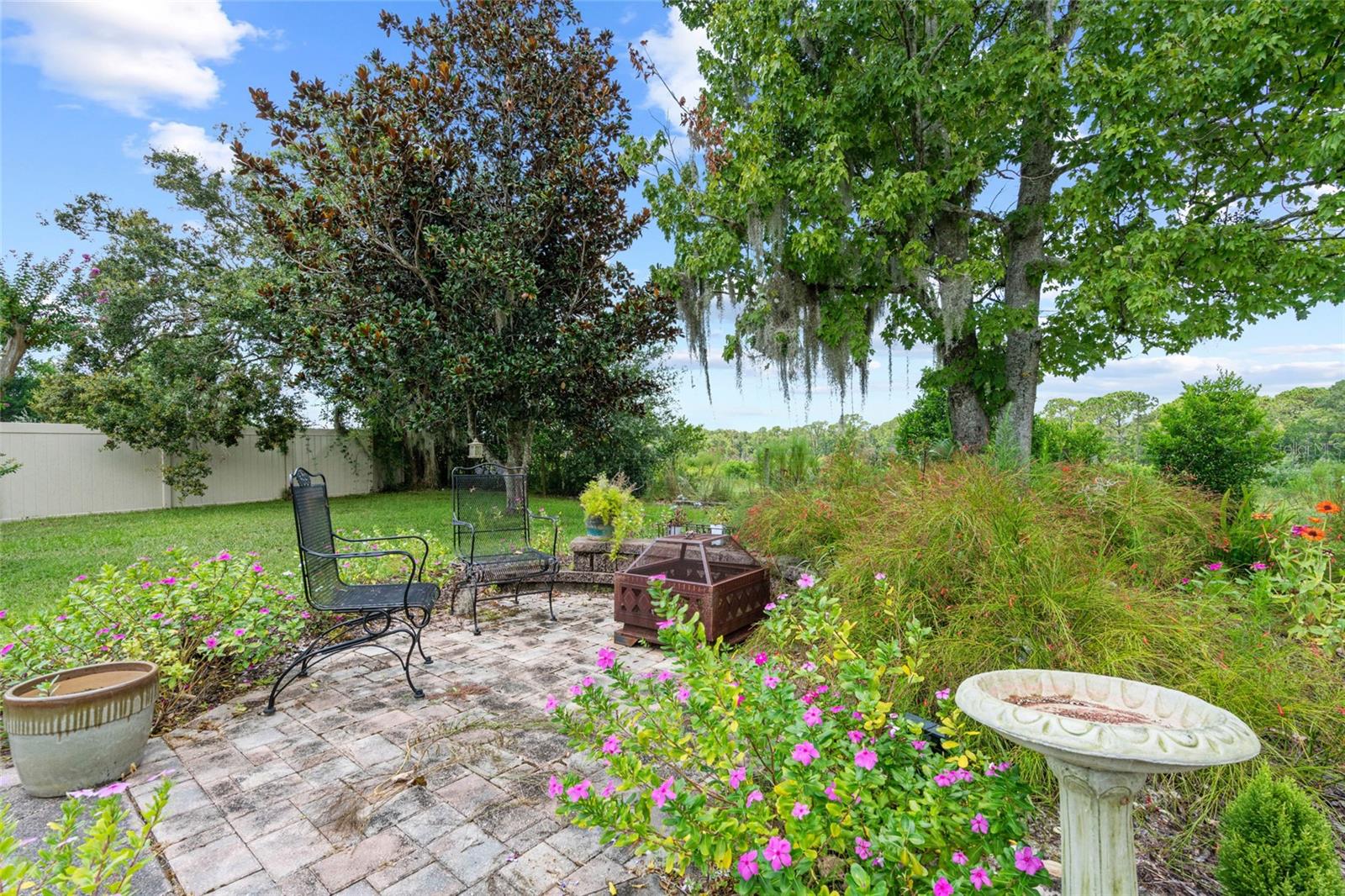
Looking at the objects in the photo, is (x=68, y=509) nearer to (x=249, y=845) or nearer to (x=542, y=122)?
(x=542, y=122)

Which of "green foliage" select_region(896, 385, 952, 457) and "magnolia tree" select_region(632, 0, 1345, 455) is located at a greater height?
"magnolia tree" select_region(632, 0, 1345, 455)

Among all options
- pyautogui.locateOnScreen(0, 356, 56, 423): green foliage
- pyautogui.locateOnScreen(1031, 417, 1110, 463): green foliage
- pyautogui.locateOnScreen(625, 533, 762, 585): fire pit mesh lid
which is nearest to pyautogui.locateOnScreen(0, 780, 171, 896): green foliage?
pyautogui.locateOnScreen(625, 533, 762, 585): fire pit mesh lid

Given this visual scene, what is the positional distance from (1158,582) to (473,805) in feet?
10.8

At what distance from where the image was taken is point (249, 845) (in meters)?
1.68

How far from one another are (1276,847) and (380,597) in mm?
3154

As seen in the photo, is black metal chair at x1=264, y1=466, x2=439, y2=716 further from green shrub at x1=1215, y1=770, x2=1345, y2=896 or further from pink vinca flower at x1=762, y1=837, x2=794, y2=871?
green shrub at x1=1215, y1=770, x2=1345, y2=896

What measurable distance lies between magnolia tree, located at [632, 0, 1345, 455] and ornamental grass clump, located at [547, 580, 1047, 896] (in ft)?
14.9

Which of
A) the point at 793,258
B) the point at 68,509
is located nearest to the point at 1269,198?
the point at 793,258

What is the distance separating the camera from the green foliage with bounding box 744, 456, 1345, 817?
6.21 ft

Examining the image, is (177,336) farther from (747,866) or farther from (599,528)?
(747,866)

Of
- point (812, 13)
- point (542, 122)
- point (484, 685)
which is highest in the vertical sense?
point (812, 13)

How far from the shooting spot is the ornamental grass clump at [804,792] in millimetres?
1177

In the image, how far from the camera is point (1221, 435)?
17.1 feet

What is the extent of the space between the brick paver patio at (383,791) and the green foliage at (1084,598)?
126 cm
